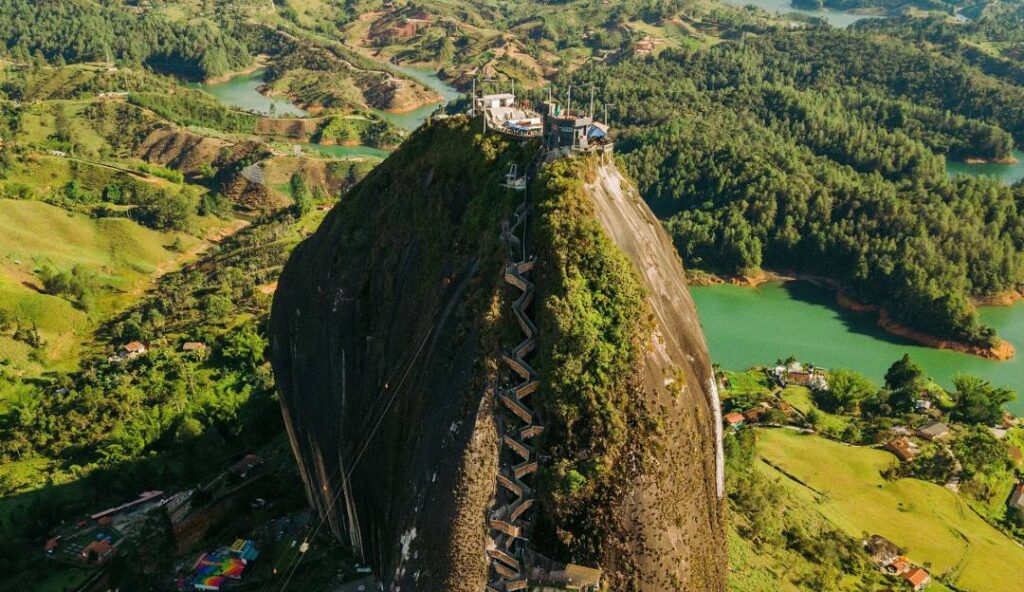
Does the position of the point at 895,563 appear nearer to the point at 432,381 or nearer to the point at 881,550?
the point at 881,550

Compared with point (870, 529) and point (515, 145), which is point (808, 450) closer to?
point (870, 529)

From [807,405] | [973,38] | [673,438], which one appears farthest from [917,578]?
[973,38]

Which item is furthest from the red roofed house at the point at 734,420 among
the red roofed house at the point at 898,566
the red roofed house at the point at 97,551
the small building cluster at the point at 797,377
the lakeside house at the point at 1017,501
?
the red roofed house at the point at 97,551

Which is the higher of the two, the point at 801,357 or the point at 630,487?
the point at 630,487

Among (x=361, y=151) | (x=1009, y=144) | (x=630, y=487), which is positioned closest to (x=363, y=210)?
(x=630, y=487)

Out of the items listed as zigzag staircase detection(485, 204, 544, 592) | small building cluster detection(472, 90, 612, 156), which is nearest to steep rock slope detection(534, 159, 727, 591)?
A: zigzag staircase detection(485, 204, 544, 592)

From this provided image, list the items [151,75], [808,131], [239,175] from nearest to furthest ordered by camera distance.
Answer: [239,175] < [808,131] < [151,75]
